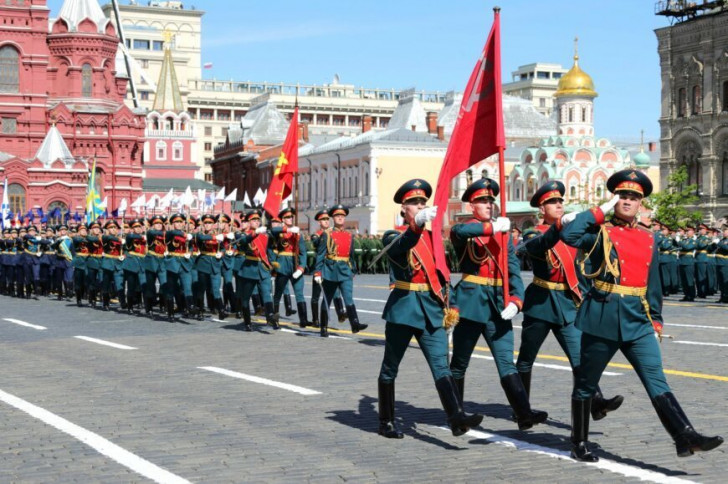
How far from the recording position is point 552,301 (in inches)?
365

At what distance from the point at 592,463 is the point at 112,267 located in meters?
17.7

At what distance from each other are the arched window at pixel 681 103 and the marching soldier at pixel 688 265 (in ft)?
136

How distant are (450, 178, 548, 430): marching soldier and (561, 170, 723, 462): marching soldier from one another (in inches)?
33.3

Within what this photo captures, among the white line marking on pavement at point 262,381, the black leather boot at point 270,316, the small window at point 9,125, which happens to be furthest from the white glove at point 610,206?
the small window at point 9,125

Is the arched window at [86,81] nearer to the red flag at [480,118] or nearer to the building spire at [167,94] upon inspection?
the building spire at [167,94]

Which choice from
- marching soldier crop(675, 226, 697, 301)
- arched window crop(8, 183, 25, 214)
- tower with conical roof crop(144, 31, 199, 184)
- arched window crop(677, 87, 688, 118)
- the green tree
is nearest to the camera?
marching soldier crop(675, 226, 697, 301)

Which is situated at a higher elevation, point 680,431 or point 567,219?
point 567,219

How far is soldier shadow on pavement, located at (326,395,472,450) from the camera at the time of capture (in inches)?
354

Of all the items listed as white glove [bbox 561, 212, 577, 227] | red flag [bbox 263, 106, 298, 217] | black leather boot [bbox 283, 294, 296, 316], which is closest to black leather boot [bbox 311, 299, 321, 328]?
red flag [bbox 263, 106, 298, 217]

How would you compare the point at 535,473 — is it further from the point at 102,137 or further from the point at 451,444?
the point at 102,137

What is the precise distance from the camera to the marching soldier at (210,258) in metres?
20.7

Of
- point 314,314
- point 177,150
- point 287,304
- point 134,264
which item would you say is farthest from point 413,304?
point 177,150

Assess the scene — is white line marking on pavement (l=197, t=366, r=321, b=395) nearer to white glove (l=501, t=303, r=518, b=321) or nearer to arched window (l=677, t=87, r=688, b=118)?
white glove (l=501, t=303, r=518, b=321)

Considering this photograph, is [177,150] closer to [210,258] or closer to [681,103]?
[681,103]
